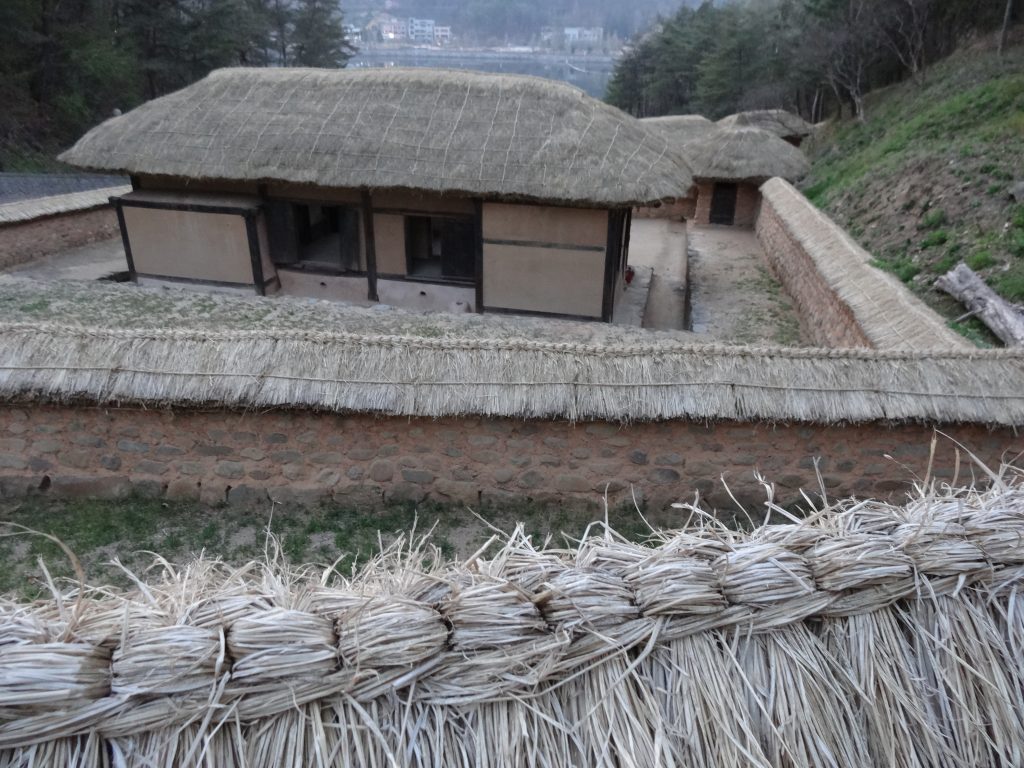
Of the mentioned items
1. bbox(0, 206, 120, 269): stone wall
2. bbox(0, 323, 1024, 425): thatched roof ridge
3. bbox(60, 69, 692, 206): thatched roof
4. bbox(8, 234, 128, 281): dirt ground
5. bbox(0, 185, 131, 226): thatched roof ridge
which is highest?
bbox(60, 69, 692, 206): thatched roof

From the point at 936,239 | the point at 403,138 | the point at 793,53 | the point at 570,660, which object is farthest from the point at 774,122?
the point at 570,660

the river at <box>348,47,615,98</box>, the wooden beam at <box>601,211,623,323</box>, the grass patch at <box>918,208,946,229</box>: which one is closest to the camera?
the wooden beam at <box>601,211,623,323</box>

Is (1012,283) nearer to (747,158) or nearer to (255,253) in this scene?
(255,253)

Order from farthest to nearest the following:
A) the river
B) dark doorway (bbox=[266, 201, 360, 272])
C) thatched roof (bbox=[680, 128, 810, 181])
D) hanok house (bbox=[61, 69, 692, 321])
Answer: the river
thatched roof (bbox=[680, 128, 810, 181])
dark doorway (bbox=[266, 201, 360, 272])
hanok house (bbox=[61, 69, 692, 321])

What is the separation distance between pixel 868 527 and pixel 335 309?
8866 millimetres

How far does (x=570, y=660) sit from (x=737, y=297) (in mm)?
11283

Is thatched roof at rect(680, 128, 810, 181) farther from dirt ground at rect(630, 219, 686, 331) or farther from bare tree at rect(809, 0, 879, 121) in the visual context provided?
bare tree at rect(809, 0, 879, 121)

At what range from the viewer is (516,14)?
136 meters

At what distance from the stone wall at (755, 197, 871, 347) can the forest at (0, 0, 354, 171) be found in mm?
22676

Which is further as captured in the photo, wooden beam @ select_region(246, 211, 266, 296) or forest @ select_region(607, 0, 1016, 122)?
forest @ select_region(607, 0, 1016, 122)

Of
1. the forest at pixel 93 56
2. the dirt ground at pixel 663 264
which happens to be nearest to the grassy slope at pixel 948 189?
the dirt ground at pixel 663 264

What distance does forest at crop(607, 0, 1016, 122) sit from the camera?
2486cm

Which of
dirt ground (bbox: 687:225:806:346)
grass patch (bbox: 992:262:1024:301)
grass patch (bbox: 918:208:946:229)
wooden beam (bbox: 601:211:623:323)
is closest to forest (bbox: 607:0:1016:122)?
dirt ground (bbox: 687:225:806:346)

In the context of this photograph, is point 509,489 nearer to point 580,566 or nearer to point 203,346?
point 203,346
